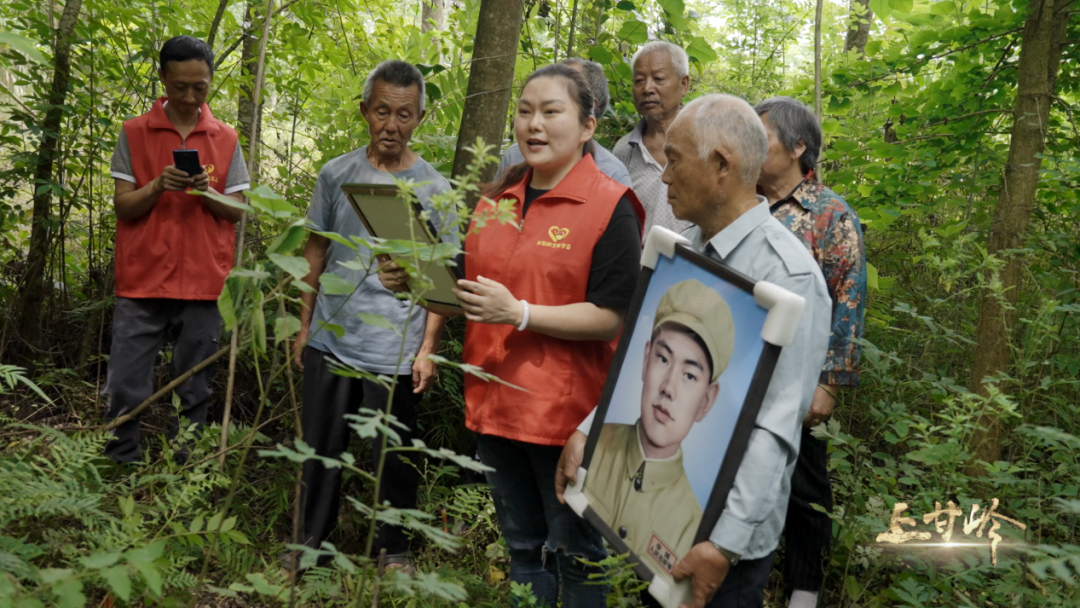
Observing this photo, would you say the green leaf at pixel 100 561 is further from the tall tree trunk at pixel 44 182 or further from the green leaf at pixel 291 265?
the tall tree trunk at pixel 44 182

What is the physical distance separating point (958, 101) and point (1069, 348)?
1662mm

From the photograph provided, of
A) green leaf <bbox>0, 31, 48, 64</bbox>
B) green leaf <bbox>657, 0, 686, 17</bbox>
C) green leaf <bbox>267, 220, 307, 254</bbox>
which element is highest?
green leaf <bbox>657, 0, 686, 17</bbox>

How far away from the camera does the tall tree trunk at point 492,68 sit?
11.5 ft

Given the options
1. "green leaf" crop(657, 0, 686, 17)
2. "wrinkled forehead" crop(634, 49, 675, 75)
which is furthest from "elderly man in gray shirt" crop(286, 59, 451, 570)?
"green leaf" crop(657, 0, 686, 17)

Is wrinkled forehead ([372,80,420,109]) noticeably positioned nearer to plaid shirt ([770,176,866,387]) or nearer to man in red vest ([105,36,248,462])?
man in red vest ([105,36,248,462])

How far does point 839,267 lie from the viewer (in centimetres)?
310

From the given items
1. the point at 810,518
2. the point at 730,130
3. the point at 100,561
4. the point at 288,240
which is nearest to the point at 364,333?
the point at 288,240

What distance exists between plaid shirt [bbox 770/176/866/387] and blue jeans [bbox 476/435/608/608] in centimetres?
123

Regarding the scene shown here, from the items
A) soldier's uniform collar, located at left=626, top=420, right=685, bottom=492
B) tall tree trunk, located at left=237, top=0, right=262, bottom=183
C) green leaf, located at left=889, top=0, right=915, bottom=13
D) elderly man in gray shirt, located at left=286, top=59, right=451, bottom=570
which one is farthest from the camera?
tall tree trunk, located at left=237, top=0, right=262, bottom=183

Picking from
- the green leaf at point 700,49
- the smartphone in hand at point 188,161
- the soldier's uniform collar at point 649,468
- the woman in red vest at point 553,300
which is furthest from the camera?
the green leaf at point 700,49

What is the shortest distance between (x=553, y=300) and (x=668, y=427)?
0.68m

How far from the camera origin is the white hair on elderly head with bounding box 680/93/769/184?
6.32 ft

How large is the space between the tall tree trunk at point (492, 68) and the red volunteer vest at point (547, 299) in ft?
3.57

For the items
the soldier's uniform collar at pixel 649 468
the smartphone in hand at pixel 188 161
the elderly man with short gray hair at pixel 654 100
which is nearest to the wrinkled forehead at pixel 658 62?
the elderly man with short gray hair at pixel 654 100
